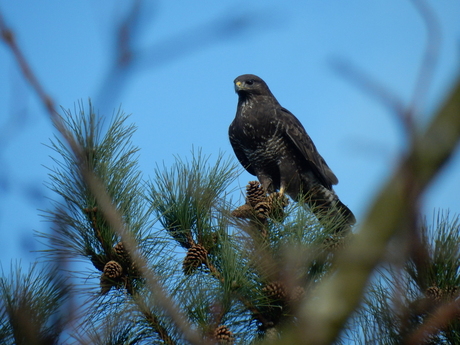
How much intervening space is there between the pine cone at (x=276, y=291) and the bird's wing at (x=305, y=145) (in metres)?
3.24

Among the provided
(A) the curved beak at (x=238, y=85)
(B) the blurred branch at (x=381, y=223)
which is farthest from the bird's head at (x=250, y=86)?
(B) the blurred branch at (x=381, y=223)

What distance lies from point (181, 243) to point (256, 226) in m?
0.58

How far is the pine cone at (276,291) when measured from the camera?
2637 mm

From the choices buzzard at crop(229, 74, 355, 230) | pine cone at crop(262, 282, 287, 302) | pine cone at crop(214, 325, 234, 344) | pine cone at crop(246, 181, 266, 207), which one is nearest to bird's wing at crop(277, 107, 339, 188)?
buzzard at crop(229, 74, 355, 230)

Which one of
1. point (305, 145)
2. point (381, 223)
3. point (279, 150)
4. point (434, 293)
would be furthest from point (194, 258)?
point (305, 145)

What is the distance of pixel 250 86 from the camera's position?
6199 millimetres

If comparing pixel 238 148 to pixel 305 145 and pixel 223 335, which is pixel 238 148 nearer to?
pixel 305 145

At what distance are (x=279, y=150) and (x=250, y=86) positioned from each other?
912 millimetres

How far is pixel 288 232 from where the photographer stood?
9.98 ft

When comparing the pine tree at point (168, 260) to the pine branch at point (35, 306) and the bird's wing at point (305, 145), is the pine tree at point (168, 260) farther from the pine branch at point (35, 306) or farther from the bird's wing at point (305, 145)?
the bird's wing at point (305, 145)

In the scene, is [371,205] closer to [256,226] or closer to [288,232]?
[288,232]

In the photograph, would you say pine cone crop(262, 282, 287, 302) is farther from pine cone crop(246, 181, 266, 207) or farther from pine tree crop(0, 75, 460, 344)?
pine cone crop(246, 181, 266, 207)

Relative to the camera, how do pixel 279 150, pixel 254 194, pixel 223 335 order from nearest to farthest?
pixel 223 335 → pixel 254 194 → pixel 279 150

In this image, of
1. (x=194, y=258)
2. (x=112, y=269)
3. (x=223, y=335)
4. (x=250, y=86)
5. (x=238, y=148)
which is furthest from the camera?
(x=250, y=86)
